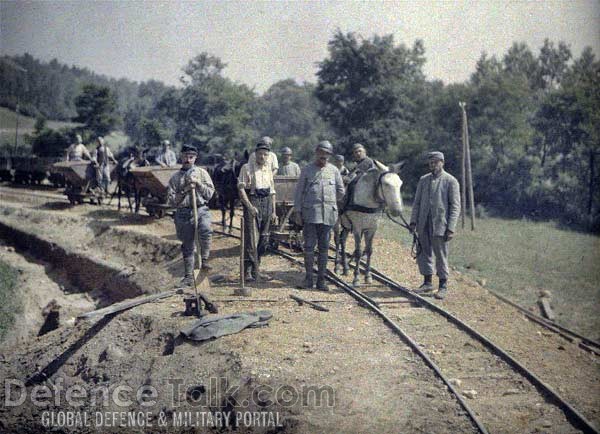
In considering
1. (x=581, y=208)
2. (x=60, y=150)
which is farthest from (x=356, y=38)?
(x=60, y=150)

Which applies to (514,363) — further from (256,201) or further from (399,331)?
(256,201)

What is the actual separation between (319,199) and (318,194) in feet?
0.26

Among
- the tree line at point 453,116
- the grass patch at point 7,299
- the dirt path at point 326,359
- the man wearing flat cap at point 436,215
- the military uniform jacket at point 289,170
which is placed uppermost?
the tree line at point 453,116

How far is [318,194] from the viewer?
8703 millimetres

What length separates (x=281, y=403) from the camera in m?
5.45

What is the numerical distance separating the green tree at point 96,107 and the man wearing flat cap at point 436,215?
3641 cm

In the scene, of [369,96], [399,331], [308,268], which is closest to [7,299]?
[308,268]

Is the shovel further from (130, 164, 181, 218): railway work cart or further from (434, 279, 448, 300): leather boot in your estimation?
(130, 164, 181, 218): railway work cart

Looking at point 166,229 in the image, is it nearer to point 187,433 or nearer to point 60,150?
point 187,433

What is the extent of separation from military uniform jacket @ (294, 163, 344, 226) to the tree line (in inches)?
687

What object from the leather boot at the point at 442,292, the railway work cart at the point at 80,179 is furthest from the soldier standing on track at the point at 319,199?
the railway work cart at the point at 80,179

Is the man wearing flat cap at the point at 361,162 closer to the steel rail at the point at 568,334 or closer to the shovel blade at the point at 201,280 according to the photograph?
the steel rail at the point at 568,334

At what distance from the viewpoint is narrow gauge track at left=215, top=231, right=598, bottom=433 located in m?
5.24

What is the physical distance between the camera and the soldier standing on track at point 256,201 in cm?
892
